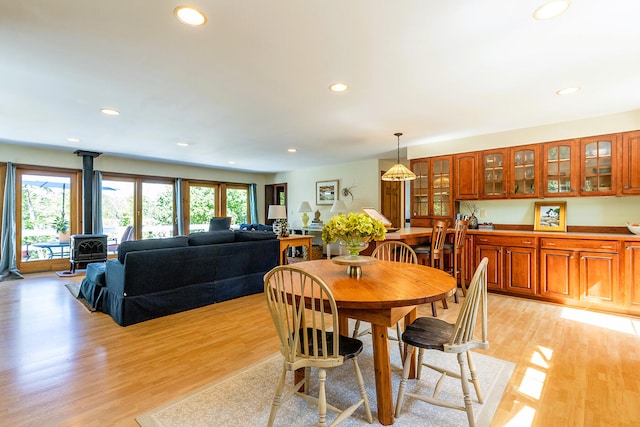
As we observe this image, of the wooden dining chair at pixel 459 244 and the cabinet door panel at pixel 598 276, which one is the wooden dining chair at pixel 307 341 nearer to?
the wooden dining chair at pixel 459 244

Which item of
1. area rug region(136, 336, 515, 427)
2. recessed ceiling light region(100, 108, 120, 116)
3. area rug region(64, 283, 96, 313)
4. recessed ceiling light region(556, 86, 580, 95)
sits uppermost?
recessed ceiling light region(100, 108, 120, 116)

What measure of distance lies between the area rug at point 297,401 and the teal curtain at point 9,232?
5657 mm

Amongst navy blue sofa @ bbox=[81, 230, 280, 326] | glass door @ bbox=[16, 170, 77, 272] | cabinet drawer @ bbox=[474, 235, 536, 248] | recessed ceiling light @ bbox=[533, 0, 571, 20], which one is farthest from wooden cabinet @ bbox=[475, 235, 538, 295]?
glass door @ bbox=[16, 170, 77, 272]

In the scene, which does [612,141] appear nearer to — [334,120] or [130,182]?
[334,120]

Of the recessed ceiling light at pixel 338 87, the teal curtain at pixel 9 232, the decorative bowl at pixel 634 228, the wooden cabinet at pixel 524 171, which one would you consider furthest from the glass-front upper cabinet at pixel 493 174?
the teal curtain at pixel 9 232

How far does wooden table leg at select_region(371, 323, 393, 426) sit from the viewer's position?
1649 millimetres

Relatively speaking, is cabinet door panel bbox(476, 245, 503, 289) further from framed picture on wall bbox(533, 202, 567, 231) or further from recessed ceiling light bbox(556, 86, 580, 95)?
recessed ceiling light bbox(556, 86, 580, 95)

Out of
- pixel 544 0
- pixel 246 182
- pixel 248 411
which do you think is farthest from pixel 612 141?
pixel 246 182

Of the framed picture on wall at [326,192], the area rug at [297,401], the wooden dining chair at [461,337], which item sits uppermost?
the framed picture on wall at [326,192]

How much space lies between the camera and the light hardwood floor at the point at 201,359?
1.77m

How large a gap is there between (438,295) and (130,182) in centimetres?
751

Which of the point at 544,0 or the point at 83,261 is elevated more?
the point at 544,0

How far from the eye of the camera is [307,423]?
1.67 m

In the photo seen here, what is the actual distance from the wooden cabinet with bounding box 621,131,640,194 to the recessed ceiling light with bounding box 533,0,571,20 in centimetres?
278
